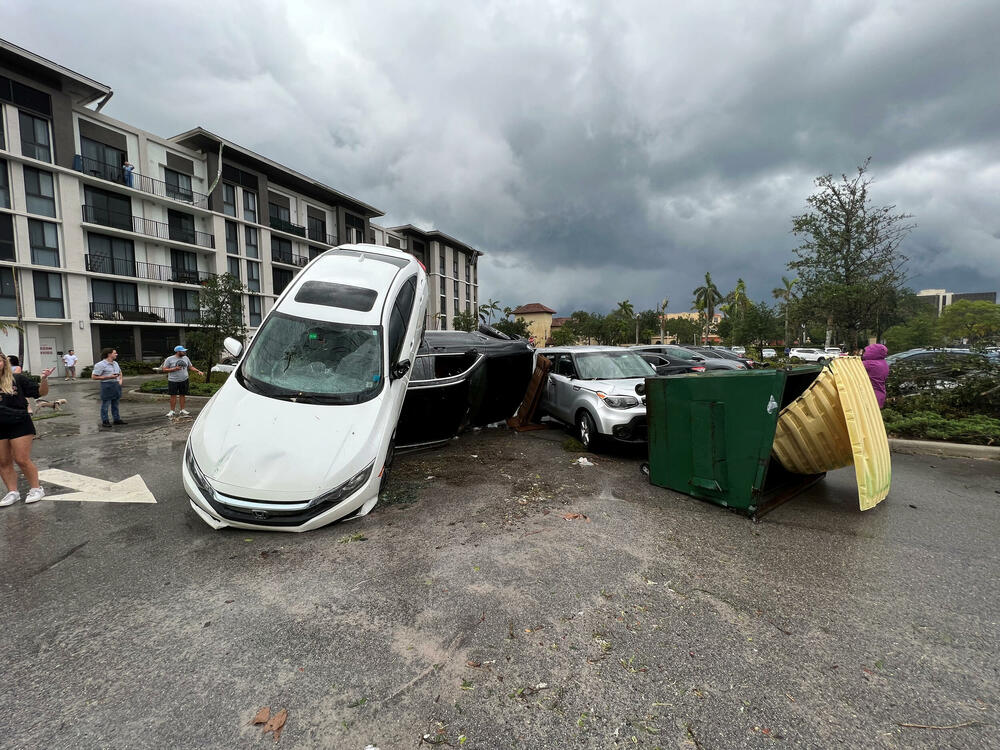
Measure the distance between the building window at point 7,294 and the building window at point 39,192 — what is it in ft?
12.0

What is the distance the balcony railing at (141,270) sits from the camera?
27.0m

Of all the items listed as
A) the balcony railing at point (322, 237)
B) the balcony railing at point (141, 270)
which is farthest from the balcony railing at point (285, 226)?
the balcony railing at point (141, 270)

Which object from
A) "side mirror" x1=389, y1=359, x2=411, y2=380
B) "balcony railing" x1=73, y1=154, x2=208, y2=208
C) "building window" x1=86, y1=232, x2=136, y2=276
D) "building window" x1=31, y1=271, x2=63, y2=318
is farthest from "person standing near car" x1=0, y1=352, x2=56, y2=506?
"balcony railing" x1=73, y1=154, x2=208, y2=208

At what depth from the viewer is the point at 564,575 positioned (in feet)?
11.1

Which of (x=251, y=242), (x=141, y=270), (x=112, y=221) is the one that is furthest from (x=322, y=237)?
(x=112, y=221)

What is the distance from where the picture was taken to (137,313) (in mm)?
28797

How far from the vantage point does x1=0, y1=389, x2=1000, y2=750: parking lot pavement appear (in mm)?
2082

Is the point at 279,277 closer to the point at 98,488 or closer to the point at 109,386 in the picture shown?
the point at 109,386

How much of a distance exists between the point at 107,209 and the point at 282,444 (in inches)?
1356

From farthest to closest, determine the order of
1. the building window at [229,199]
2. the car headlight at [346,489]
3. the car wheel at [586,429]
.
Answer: the building window at [229,199] < the car wheel at [586,429] < the car headlight at [346,489]

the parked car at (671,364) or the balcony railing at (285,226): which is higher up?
the balcony railing at (285,226)

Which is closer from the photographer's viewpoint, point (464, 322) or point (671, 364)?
point (671, 364)

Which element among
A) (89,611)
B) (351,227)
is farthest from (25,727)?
(351,227)

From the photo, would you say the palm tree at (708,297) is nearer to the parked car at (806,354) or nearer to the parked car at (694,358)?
the parked car at (806,354)
